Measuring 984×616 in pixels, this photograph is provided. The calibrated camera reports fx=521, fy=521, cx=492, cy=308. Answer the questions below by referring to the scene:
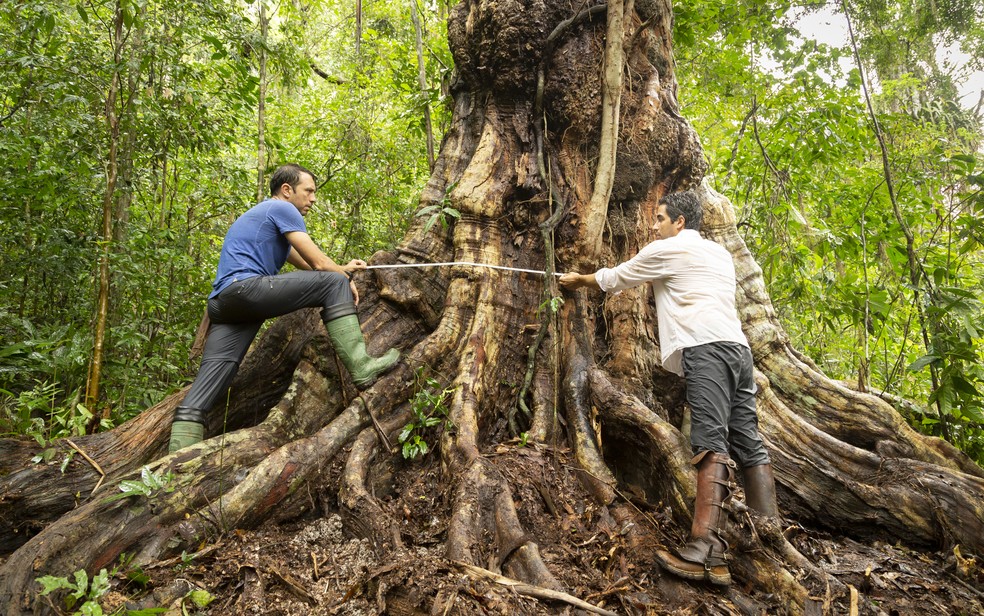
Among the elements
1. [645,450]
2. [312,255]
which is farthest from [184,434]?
[645,450]

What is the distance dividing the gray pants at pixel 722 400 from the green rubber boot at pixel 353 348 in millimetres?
2143

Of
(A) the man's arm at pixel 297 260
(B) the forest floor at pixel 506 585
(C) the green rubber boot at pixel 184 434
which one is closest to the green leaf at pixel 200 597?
(B) the forest floor at pixel 506 585

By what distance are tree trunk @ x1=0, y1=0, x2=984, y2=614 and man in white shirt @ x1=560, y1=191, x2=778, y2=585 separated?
0.20m

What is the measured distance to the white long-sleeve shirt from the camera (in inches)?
127

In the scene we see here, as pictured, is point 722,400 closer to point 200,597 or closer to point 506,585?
point 506,585

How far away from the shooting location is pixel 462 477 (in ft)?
9.98

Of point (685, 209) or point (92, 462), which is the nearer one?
point (92, 462)

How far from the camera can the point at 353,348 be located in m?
3.66

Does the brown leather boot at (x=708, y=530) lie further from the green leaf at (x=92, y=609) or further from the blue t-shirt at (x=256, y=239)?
the blue t-shirt at (x=256, y=239)

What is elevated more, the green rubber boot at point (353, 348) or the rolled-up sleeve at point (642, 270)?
the rolled-up sleeve at point (642, 270)

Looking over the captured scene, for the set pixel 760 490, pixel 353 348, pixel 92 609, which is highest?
pixel 353 348

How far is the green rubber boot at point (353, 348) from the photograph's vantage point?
144 inches

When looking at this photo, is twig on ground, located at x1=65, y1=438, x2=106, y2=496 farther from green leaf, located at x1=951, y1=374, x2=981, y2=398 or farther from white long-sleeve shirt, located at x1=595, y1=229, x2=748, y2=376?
green leaf, located at x1=951, y1=374, x2=981, y2=398

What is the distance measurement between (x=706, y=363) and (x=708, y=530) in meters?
0.94
